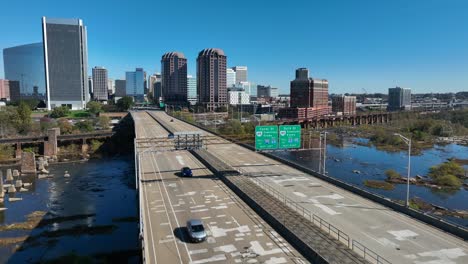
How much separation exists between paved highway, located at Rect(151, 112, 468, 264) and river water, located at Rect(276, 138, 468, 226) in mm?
18528

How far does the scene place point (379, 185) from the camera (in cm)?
5800

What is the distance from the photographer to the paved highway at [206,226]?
20625 millimetres

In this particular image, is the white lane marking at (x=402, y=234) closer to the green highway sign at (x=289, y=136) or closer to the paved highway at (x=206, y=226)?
the paved highway at (x=206, y=226)

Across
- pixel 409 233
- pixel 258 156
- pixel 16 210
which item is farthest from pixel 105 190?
pixel 409 233

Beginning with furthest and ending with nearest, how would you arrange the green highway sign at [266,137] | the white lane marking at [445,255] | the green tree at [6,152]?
1. the green tree at [6,152]
2. the green highway sign at [266,137]
3. the white lane marking at [445,255]

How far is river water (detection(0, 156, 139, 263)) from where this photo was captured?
32.2m

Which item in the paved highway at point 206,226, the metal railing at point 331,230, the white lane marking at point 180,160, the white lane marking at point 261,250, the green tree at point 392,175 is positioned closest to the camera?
the metal railing at point 331,230

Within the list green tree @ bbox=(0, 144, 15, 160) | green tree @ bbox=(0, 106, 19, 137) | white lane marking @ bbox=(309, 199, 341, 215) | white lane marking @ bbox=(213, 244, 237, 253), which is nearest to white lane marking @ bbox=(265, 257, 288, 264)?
white lane marking @ bbox=(213, 244, 237, 253)

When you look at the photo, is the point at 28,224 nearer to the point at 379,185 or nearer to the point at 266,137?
the point at 266,137

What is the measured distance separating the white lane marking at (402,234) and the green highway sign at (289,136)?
58.4 ft

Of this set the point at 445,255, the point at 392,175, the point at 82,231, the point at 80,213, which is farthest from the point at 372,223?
the point at 392,175

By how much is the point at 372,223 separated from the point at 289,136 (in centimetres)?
1655

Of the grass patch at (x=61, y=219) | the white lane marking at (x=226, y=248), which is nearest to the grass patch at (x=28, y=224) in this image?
the grass patch at (x=61, y=219)

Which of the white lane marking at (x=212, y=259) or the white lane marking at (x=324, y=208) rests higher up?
the white lane marking at (x=324, y=208)
